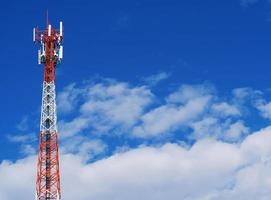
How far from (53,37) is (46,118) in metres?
12.2

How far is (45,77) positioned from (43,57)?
2955 millimetres

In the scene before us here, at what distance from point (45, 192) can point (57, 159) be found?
4.90m

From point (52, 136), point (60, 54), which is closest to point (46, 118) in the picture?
point (52, 136)

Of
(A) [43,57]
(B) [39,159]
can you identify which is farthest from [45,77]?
(B) [39,159]

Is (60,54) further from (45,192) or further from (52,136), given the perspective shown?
(45,192)

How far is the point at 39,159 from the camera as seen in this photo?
105m

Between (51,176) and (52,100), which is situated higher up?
(52,100)

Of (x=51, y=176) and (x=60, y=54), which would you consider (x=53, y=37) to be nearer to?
(x=60, y=54)

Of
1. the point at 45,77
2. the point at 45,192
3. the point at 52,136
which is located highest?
the point at 45,77

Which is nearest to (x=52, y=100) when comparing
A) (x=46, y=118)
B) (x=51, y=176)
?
(x=46, y=118)

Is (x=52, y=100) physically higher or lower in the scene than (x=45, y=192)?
higher

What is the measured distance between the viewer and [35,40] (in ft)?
362

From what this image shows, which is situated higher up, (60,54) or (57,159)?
(60,54)

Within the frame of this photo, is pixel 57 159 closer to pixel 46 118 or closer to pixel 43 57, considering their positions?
pixel 46 118
